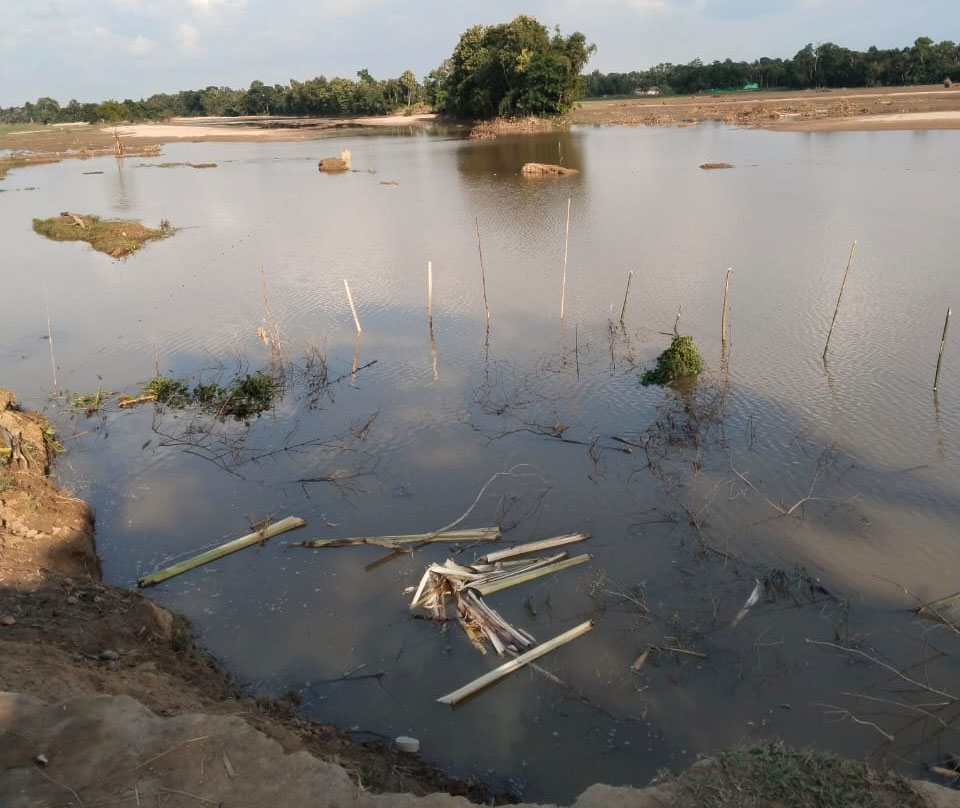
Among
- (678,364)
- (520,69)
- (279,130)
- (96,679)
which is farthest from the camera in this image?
(279,130)

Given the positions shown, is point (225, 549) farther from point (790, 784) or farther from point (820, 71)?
point (820, 71)

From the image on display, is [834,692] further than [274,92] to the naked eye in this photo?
No

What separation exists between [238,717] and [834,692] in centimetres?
423

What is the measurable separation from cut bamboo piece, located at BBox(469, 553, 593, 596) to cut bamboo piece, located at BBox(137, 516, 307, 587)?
8.03 ft

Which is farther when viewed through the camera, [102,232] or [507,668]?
[102,232]

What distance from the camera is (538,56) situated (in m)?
52.5

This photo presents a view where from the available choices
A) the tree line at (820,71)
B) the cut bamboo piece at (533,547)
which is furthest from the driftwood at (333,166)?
the tree line at (820,71)

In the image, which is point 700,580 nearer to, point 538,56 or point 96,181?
point 96,181

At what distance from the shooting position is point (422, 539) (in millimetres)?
7734

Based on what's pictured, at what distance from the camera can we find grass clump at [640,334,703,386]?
1123 centimetres

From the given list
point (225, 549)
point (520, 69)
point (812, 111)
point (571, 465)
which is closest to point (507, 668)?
point (225, 549)

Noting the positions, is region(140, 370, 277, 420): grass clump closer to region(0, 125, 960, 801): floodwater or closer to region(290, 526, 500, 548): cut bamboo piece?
region(0, 125, 960, 801): floodwater

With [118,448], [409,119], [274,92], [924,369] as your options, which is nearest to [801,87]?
[409,119]

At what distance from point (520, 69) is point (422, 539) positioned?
50.5 meters
